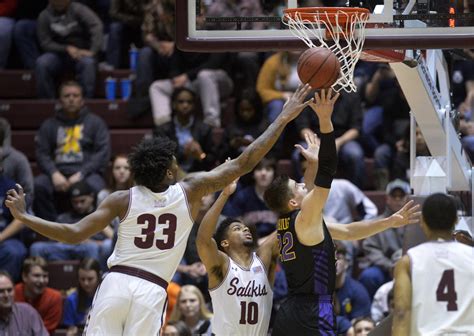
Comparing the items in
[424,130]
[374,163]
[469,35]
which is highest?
[469,35]

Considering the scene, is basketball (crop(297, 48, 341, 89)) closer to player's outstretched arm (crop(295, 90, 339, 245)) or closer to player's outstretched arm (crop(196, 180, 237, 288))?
player's outstretched arm (crop(295, 90, 339, 245))

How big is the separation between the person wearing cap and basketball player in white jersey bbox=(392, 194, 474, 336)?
14.1 feet

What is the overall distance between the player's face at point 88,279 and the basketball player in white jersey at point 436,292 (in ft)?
14.9

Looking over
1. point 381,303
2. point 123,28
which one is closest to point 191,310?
point 381,303

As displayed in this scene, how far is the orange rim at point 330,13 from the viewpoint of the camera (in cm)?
675

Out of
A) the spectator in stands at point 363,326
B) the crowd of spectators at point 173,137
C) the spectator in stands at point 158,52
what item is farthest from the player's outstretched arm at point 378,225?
the spectator in stands at point 158,52

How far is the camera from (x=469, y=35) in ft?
21.9

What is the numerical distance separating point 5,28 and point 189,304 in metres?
5.03

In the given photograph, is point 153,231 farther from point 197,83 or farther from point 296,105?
point 197,83

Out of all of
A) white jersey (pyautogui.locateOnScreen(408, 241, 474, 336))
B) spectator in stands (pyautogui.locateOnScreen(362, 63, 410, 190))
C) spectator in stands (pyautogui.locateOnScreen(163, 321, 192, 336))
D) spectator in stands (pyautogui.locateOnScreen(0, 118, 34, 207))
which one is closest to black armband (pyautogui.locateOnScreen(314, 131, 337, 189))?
white jersey (pyautogui.locateOnScreen(408, 241, 474, 336))

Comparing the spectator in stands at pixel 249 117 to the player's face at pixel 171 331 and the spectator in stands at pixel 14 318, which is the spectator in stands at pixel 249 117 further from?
the spectator in stands at pixel 14 318

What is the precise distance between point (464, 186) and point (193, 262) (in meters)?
3.29

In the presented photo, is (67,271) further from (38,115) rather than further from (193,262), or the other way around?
(38,115)

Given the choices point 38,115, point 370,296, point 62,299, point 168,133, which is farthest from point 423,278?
point 38,115
